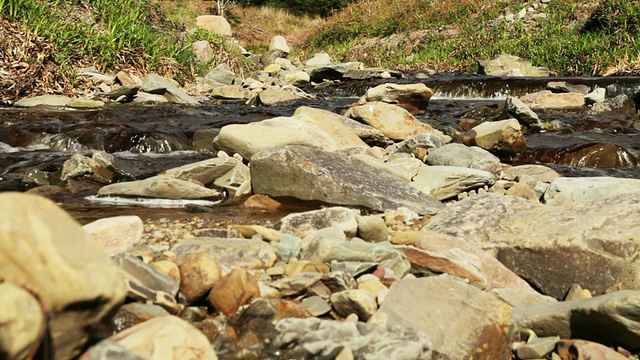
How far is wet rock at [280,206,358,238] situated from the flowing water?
0.86 m

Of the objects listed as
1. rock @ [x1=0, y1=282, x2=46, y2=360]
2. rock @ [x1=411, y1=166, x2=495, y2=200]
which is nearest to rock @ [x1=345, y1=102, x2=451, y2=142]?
rock @ [x1=411, y1=166, x2=495, y2=200]

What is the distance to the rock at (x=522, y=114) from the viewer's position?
33.0 ft

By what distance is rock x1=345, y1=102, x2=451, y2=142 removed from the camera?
9.01m

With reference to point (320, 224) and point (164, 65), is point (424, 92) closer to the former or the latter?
point (164, 65)

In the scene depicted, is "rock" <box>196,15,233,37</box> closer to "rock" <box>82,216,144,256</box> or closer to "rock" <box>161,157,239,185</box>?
"rock" <box>161,157,239,185</box>

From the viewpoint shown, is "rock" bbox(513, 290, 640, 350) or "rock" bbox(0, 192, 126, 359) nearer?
"rock" bbox(0, 192, 126, 359)

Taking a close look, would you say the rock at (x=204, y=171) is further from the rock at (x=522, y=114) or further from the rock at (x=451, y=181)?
the rock at (x=522, y=114)

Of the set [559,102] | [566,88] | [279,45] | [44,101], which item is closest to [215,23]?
[279,45]

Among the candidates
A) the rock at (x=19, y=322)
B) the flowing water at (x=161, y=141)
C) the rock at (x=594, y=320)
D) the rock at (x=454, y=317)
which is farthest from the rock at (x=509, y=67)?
the rock at (x=19, y=322)

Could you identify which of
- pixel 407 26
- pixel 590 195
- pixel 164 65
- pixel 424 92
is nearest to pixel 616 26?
pixel 424 92

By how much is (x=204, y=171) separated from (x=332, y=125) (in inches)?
92.9

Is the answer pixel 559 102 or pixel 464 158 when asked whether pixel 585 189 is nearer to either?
pixel 464 158

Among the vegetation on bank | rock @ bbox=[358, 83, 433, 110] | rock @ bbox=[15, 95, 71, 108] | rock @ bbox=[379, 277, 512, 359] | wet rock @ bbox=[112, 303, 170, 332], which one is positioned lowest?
the vegetation on bank

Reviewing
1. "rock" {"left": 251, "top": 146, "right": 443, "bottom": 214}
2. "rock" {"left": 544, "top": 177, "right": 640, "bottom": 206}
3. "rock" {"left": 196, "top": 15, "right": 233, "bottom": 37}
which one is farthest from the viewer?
"rock" {"left": 196, "top": 15, "right": 233, "bottom": 37}
